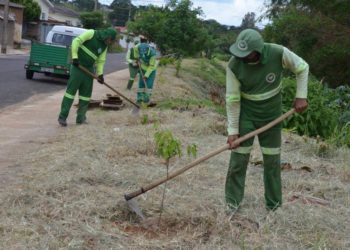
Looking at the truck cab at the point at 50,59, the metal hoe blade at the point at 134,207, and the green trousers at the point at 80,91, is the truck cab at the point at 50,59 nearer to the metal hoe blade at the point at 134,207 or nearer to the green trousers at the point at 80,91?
the green trousers at the point at 80,91

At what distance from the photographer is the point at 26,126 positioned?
32.3 feet

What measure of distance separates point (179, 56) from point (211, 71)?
11.2ft

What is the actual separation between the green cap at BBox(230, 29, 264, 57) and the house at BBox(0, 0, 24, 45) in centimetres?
4159

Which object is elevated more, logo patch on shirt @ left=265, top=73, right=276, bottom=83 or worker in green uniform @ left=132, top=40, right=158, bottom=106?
logo patch on shirt @ left=265, top=73, right=276, bottom=83

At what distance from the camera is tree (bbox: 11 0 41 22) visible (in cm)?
5341

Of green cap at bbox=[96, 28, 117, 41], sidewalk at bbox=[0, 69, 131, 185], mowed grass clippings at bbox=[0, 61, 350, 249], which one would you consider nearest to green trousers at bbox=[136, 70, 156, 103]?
sidewalk at bbox=[0, 69, 131, 185]

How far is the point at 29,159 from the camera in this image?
23.4 feet

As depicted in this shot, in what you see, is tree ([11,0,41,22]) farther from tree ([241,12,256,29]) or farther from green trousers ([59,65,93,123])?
green trousers ([59,65,93,123])

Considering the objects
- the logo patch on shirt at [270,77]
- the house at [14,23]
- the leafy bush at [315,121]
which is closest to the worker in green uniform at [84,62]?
the leafy bush at [315,121]

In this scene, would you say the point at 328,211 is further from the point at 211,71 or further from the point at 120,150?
A: the point at 211,71

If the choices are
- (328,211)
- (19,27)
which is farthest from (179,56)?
(19,27)

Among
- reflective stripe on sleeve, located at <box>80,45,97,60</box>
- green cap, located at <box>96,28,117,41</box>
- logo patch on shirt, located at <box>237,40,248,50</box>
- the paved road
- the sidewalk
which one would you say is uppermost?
logo patch on shirt, located at <box>237,40,248,50</box>

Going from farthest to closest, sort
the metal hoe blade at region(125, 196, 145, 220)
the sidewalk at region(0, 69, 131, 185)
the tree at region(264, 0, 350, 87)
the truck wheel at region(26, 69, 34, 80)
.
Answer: the tree at region(264, 0, 350, 87), the truck wheel at region(26, 69, 34, 80), the sidewalk at region(0, 69, 131, 185), the metal hoe blade at region(125, 196, 145, 220)

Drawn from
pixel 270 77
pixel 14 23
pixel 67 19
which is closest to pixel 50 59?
pixel 270 77
